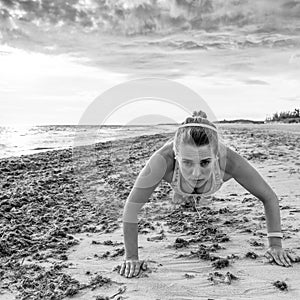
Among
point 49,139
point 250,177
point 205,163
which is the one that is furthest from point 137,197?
point 49,139

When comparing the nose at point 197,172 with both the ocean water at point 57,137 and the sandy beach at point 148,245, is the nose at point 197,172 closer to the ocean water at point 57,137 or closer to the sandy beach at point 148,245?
the sandy beach at point 148,245

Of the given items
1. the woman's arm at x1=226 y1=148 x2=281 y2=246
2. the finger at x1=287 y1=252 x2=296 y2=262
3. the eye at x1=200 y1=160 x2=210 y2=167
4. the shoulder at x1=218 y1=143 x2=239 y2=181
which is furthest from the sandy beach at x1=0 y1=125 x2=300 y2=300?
the eye at x1=200 y1=160 x2=210 y2=167

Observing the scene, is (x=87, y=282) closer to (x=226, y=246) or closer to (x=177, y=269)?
(x=177, y=269)

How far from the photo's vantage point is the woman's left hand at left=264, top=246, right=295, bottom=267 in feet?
12.0

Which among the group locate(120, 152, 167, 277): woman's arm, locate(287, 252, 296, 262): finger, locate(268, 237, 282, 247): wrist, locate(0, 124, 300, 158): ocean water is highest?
locate(120, 152, 167, 277): woman's arm

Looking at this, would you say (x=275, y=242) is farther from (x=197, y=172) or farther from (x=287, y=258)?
(x=197, y=172)

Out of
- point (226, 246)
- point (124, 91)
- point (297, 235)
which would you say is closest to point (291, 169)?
point (297, 235)

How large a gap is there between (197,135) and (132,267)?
1263 millimetres

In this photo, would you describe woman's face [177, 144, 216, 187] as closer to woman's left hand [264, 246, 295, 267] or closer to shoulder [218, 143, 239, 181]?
shoulder [218, 143, 239, 181]

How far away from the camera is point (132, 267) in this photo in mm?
3619

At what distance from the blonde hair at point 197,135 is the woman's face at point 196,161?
4 cm

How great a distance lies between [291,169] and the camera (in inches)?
318

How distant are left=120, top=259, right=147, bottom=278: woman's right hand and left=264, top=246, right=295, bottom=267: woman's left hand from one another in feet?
3.69

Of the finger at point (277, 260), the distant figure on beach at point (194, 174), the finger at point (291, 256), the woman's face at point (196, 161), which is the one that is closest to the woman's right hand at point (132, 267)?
the distant figure on beach at point (194, 174)
